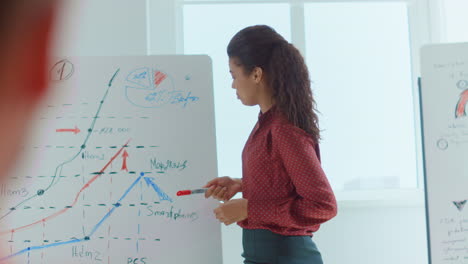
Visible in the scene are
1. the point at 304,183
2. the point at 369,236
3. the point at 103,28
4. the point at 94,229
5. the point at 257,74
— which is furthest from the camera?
the point at 369,236

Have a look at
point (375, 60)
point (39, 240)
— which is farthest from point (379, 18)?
point (39, 240)

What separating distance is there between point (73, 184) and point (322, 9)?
1.72 m

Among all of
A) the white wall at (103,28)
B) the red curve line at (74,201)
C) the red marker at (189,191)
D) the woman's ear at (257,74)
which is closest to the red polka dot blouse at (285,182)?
the woman's ear at (257,74)

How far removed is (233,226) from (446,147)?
3.65ft

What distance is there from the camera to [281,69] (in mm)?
1334

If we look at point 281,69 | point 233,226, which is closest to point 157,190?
point 281,69

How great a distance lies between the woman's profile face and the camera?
140 centimetres

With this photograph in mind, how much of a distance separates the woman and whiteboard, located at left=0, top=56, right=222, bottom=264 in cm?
21

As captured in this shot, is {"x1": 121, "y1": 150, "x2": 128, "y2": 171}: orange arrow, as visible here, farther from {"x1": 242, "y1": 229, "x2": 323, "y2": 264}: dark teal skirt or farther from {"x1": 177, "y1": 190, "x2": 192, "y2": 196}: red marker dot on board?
{"x1": 242, "y1": 229, "x2": 323, "y2": 264}: dark teal skirt

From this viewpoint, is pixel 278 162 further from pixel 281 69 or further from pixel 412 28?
pixel 412 28

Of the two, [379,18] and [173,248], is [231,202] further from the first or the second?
[379,18]

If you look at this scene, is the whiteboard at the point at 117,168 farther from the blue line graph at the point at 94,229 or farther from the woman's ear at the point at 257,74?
the woman's ear at the point at 257,74

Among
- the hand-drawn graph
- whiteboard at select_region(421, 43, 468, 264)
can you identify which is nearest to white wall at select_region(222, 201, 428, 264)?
whiteboard at select_region(421, 43, 468, 264)

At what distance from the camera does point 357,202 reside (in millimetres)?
2441
